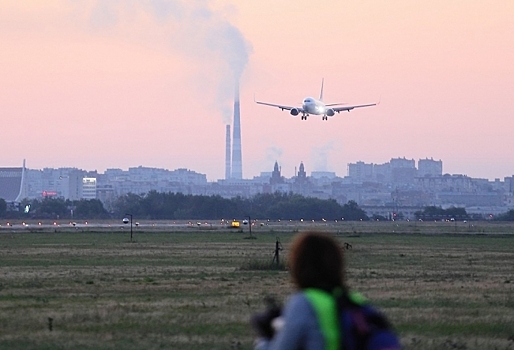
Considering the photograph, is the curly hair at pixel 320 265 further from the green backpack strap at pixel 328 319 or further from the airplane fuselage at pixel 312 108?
the airplane fuselage at pixel 312 108

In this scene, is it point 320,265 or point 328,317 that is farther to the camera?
point 320,265


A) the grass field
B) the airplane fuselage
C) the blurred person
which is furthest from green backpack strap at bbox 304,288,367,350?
the airplane fuselage

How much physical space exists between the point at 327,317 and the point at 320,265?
438mm

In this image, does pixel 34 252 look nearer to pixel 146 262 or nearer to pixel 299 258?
pixel 146 262

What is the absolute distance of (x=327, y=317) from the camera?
760 cm

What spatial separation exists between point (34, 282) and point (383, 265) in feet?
55.5

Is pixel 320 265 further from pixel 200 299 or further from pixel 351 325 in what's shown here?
pixel 200 299

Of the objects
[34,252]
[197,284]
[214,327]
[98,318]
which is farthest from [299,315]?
[34,252]

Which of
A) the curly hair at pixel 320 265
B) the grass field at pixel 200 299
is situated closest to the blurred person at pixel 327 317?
the curly hair at pixel 320 265

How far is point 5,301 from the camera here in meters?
29.3

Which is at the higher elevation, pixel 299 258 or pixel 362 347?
pixel 299 258

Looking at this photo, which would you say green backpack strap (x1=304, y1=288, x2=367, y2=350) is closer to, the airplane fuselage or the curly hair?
the curly hair

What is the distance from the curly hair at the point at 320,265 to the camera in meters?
7.90

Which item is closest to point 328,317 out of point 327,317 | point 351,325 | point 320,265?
point 327,317
